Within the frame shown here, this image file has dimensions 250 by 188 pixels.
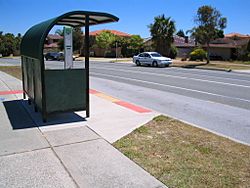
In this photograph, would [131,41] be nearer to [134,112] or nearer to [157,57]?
[157,57]

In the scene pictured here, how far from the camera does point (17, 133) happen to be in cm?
618

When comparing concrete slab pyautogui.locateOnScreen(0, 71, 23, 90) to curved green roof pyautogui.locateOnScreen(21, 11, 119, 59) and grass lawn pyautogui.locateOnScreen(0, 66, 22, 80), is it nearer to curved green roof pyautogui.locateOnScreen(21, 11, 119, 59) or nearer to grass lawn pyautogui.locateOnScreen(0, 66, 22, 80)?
grass lawn pyautogui.locateOnScreen(0, 66, 22, 80)

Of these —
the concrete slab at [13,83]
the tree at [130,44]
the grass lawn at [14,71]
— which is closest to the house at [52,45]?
the tree at [130,44]

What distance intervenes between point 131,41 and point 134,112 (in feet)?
153

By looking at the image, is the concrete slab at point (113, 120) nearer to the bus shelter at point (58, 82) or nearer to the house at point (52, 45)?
the bus shelter at point (58, 82)

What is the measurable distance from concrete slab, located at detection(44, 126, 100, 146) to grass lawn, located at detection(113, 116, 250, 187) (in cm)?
74

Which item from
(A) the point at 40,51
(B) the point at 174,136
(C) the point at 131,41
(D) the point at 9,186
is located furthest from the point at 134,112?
(C) the point at 131,41

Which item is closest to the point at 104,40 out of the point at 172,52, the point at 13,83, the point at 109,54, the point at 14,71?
the point at 109,54

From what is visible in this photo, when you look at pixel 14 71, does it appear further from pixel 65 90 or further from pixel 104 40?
pixel 104 40

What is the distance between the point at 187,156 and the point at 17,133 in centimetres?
364

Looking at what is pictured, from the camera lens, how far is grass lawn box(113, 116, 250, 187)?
4.10 m

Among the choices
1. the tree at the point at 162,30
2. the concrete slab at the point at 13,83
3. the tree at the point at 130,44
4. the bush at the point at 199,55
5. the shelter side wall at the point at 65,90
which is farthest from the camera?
the tree at the point at 130,44

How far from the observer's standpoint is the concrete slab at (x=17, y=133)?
17.5ft

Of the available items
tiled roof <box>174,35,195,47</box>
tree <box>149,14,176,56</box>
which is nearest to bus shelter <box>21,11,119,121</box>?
tree <box>149,14,176,56</box>
